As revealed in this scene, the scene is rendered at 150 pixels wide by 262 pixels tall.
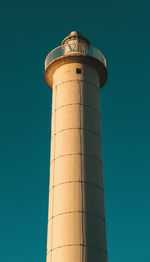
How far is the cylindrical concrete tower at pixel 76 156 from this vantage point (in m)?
21.9

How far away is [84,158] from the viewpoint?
79.6 ft

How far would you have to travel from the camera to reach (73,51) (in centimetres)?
2955

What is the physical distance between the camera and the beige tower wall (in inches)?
857

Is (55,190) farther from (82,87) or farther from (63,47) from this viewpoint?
(63,47)

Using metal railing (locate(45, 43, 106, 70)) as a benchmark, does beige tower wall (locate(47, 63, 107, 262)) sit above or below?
below

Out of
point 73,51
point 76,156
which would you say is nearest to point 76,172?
point 76,156

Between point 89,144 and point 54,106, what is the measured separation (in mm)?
4480

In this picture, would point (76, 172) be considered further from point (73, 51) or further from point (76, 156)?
point (73, 51)

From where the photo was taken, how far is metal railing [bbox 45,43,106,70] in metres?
29.1

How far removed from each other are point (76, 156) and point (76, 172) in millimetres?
1121

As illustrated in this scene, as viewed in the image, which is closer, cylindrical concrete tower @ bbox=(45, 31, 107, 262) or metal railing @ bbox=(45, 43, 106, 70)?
cylindrical concrete tower @ bbox=(45, 31, 107, 262)

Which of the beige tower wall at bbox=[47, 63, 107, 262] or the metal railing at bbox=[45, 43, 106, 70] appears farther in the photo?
the metal railing at bbox=[45, 43, 106, 70]

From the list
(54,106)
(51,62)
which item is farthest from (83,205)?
(51,62)

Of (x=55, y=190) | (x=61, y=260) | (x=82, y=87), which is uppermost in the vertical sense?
(x=82, y=87)
